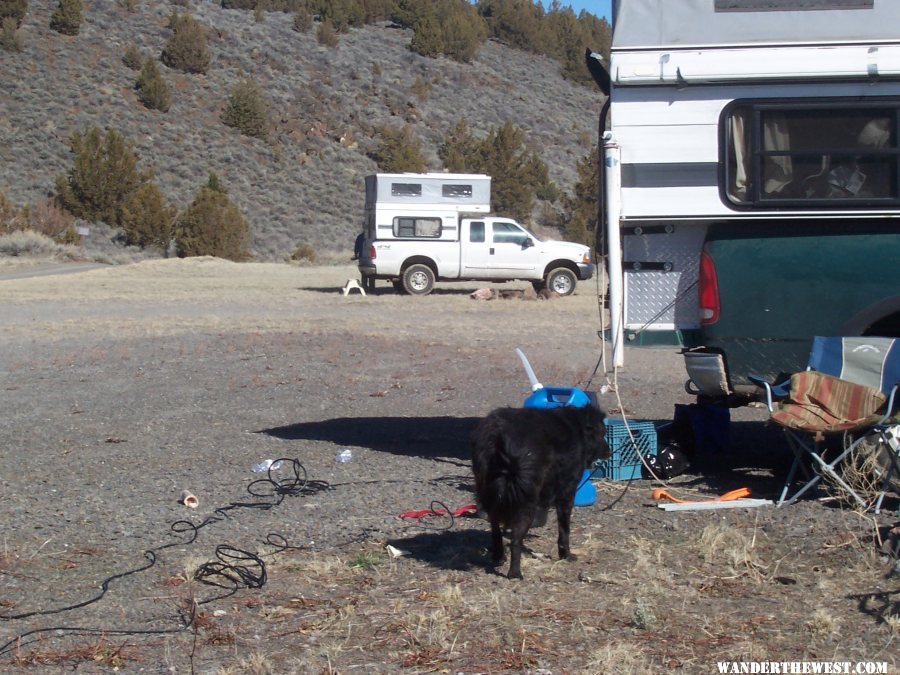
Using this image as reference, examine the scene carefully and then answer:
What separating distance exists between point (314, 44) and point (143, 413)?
197 ft

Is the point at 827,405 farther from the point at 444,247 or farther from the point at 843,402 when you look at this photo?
the point at 444,247

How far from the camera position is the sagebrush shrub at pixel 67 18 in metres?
55.5

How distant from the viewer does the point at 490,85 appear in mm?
66812

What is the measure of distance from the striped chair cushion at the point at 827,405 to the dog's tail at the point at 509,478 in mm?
1696

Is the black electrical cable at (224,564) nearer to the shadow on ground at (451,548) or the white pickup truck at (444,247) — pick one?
the shadow on ground at (451,548)

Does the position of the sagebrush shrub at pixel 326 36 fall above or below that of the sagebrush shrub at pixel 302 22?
below

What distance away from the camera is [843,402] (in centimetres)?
554

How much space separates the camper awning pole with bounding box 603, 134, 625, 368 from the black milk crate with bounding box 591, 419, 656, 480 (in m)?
0.41

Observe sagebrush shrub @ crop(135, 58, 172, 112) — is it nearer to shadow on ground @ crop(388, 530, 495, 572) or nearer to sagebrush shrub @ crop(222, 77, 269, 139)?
sagebrush shrub @ crop(222, 77, 269, 139)

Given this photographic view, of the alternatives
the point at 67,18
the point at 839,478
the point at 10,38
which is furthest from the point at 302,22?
the point at 839,478

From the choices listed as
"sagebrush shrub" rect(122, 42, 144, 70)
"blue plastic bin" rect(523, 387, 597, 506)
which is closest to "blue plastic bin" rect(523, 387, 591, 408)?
"blue plastic bin" rect(523, 387, 597, 506)

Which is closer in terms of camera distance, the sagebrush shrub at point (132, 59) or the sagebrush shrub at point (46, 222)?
the sagebrush shrub at point (46, 222)

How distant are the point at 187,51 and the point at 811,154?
54863 mm

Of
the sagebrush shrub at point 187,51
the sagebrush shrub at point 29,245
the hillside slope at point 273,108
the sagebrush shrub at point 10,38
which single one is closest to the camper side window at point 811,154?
the sagebrush shrub at point 29,245
